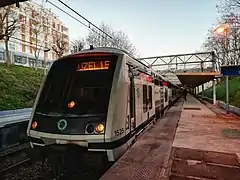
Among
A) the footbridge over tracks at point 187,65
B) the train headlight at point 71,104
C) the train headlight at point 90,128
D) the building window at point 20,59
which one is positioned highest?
the building window at point 20,59

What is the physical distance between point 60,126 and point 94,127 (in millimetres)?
741

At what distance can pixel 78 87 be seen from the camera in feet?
17.6

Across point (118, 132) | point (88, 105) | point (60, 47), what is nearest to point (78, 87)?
point (88, 105)

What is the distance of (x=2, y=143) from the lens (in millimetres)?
8047

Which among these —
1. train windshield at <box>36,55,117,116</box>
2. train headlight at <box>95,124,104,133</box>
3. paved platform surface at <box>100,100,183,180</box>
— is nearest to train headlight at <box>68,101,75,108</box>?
train windshield at <box>36,55,117,116</box>

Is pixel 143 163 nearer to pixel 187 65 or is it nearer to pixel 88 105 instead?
pixel 88 105

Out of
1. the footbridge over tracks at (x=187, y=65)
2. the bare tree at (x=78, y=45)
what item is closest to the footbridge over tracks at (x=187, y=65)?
the footbridge over tracks at (x=187, y=65)

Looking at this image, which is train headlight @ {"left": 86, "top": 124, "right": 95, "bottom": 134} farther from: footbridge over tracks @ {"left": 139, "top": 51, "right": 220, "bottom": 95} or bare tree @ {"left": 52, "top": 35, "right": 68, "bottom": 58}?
bare tree @ {"left": 52, "top": 35, "right": 68, "bottom": 58}

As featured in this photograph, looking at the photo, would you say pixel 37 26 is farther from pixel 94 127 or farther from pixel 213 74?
pixel 94 127

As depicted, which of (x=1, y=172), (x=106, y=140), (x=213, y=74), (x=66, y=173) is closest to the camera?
(x=106, y=140)

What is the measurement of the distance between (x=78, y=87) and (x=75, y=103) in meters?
0.40

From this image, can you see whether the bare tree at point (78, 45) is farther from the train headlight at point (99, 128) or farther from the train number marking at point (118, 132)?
the train headlight at point (99, 128)

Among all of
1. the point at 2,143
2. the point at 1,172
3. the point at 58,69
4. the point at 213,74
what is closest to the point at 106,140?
the point at 58,69

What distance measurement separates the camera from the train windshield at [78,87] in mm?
5074
